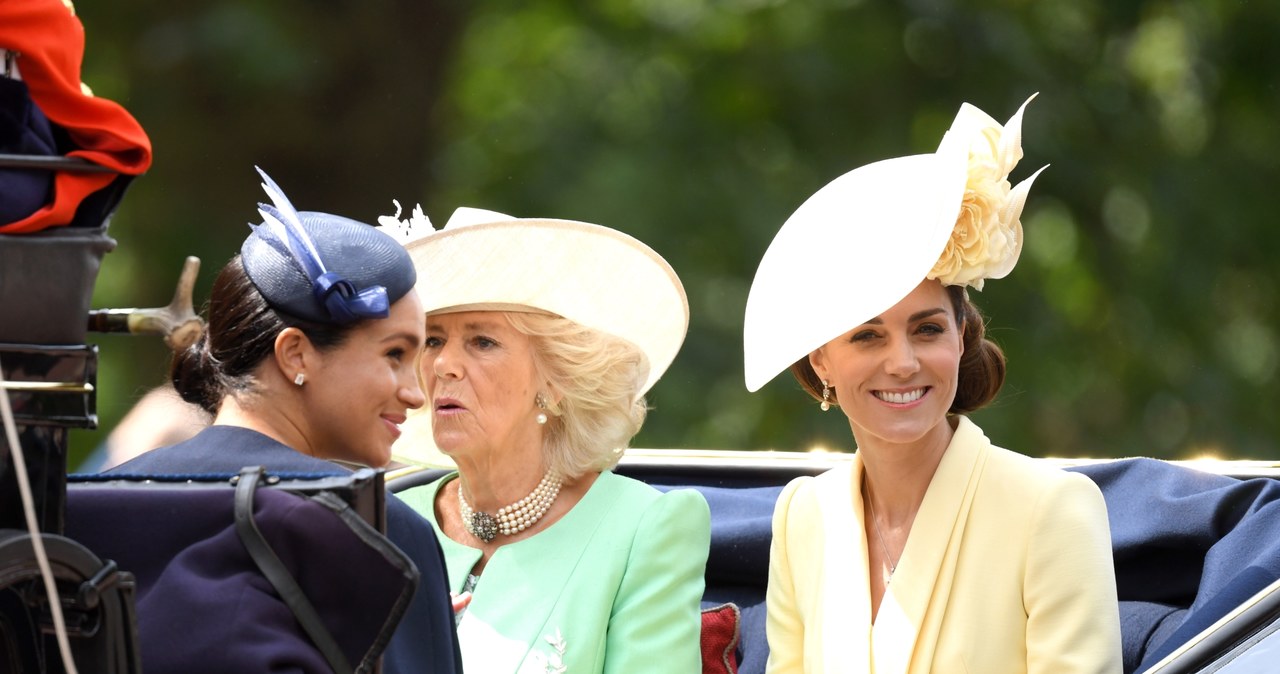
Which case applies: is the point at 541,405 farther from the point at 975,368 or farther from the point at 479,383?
the point at 975,368

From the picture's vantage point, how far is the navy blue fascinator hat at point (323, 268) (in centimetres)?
234

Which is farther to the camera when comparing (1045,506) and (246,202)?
(246,202)

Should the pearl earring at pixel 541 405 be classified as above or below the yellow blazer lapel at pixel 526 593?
above

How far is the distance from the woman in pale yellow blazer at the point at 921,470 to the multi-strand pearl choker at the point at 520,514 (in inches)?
20.3

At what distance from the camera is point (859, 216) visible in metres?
3.04

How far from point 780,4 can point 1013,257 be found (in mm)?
5679

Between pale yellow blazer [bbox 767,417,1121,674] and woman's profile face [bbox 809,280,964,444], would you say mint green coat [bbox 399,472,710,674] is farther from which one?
woman's profile face [bbox 809,280,964,444]

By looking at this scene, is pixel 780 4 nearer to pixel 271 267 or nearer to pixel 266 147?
pixel 266 147

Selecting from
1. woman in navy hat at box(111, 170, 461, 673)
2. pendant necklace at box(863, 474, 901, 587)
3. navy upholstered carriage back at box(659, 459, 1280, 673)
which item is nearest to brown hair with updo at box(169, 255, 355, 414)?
woman in navy hat at box(111, 170, 461, 673)

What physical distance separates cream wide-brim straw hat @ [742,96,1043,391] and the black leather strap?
1.16 metres

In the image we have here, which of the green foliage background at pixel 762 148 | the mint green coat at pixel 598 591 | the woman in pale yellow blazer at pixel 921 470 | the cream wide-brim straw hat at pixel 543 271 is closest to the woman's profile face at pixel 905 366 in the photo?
the woman in pale yellow blazer at pixel 921 470

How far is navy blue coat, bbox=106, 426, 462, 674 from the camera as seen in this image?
2248mm

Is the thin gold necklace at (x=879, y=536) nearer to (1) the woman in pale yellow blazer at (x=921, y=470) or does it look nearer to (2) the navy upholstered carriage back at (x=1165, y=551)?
(1) the woman in pale yellow blazer at (x=921, y=470)

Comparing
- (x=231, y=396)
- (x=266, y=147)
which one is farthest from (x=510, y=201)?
(x=231, y=396)
